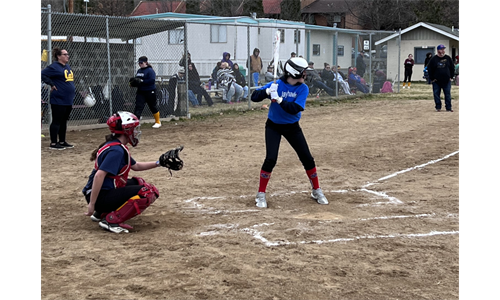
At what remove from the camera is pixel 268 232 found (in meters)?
5.98

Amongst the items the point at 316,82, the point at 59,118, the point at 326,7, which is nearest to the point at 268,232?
the point at 59,118

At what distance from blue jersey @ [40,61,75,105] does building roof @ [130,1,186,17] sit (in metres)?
43.7

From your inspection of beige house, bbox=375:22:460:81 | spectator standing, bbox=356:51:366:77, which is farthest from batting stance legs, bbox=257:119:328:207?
beige house, bbox=375:22:460:81

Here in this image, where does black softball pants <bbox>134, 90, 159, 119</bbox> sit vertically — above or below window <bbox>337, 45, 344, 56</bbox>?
below

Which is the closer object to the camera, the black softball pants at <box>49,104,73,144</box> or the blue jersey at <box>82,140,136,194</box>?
the blue jersey at <box>82,140,136,194</box>

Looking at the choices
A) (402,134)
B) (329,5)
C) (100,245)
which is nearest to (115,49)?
(402,134)

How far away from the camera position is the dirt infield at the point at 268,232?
445 centimetres

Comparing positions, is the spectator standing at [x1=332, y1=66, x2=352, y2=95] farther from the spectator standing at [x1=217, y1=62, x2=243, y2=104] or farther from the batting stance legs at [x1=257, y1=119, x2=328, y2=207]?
the batting stance legs at [x1=257, y1=119, x2=328, y2=207]

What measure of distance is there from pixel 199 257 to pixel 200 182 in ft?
12.0

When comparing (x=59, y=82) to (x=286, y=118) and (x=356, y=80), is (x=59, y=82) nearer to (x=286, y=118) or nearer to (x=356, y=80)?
(x=286, y=118)

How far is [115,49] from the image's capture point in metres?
16.7

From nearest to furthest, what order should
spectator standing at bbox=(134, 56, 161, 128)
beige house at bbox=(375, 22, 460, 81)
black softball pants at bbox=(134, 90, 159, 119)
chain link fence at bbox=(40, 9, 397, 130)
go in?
spectator standing at bbox=(134, 56, 161, 128) < black softball pants at bbox=(134, 90, 159, 119) < chain link fence at bbox=(40, 9, 397, 130) < beige house at bbox=(375, 22, 460, 81)

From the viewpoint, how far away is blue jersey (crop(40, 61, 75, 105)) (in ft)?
37.5
